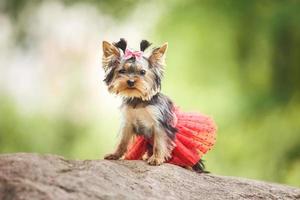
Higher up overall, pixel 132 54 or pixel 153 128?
pixel 132 54

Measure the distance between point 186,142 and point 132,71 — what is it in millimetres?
496

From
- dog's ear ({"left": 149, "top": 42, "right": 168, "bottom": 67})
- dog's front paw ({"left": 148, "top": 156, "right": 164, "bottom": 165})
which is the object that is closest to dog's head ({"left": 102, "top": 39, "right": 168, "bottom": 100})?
A: dog's ear ({"left": 149, "top": 42, "right": 168, "bottom": 67})

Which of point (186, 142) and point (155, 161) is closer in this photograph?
point (155, 161)

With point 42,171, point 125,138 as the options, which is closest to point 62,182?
point 42,171

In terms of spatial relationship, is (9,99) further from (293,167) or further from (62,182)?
(62,182)

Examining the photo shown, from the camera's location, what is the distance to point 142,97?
3125 millimetres

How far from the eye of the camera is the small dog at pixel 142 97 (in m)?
3.08

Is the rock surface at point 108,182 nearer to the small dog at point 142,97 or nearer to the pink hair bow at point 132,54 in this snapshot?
the small dog at point 142,97

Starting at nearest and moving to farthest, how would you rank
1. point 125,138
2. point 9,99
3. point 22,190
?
point 22,190 < point 125,138 < point 9,99

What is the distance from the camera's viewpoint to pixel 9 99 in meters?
5.45

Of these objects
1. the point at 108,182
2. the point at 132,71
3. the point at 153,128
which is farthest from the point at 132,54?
the point at 108,182

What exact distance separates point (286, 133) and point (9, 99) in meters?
2.19

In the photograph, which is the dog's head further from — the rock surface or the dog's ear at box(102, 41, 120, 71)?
the rock surface

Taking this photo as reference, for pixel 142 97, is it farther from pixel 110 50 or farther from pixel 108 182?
pixel 108 182
